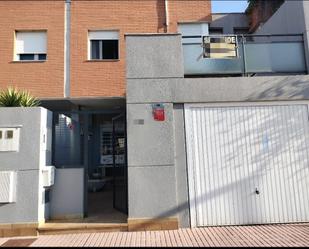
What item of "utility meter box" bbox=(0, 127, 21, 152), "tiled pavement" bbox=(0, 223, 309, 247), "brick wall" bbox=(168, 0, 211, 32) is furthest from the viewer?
"brick wall" bbox=(168, 0, 211, 32)

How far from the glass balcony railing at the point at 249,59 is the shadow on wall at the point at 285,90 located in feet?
1.95

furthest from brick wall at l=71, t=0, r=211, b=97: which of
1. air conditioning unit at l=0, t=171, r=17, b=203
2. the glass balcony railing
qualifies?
air conditioning unit at l=0, t=171, r=17, b=203

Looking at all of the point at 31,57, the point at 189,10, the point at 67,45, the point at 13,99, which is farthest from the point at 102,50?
the point at 13,99

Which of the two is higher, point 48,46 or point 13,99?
point 48,46

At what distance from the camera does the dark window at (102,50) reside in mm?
14125

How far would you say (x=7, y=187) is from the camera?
732cm

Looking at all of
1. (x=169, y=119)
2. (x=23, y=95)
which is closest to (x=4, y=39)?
(x=23, y=95)

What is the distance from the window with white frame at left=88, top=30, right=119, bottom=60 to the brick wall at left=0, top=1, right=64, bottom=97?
4.01 feet

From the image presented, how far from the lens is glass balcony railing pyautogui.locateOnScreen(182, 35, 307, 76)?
8414 millimetres

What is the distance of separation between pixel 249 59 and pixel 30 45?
9.47 metres

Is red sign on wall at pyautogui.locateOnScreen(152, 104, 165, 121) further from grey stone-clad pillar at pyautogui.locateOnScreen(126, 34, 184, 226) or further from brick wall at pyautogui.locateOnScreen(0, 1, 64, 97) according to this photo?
brick wall at pyautogui.locateOnScreen(0, 1, 64, 97)

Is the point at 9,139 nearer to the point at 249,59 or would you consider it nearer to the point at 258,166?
the point at 258,166

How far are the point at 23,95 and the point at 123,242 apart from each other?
428cm

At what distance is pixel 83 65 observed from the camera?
13836 mm
